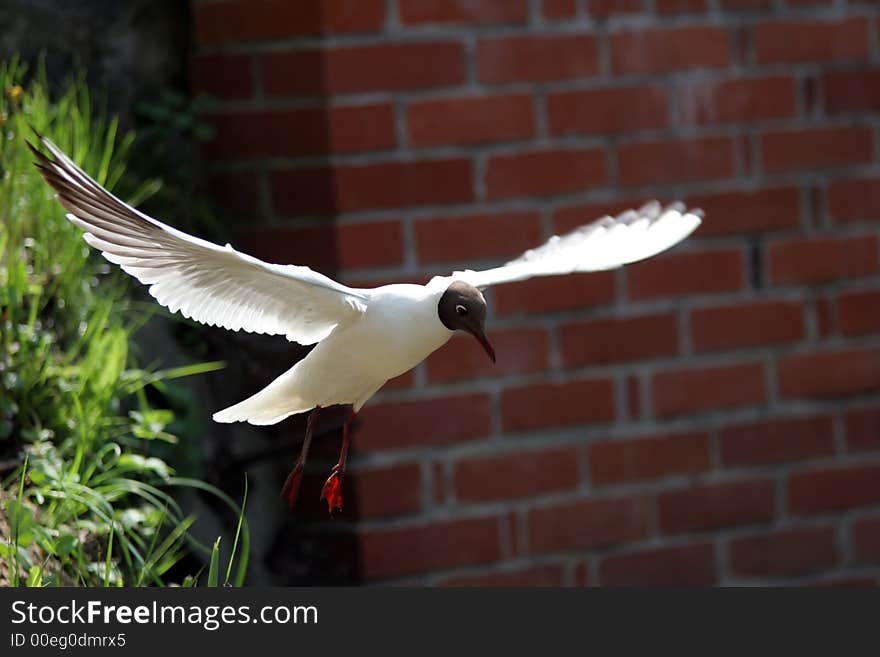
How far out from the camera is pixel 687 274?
2.36 metres

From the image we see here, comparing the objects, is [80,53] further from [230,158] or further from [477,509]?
[477,509]

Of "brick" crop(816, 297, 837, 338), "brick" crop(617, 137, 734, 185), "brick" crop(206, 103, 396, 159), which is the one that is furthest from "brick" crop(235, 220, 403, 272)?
"brick" crop(816, 297, 837, 338)

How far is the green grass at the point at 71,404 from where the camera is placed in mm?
1456

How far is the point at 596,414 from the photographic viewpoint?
2.32m

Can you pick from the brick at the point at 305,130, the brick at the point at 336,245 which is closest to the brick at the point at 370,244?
the brick at the point at 336,245

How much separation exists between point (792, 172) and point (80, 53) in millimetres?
1315

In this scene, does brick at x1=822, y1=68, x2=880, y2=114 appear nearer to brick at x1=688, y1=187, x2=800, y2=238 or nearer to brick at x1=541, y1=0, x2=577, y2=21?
brick at x1=688, y1=187, x2=800, y2=238

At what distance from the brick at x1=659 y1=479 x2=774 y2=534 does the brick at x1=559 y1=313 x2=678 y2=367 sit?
0.28 meters

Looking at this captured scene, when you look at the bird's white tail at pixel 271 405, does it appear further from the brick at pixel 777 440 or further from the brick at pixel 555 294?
the brick at pixel 777 440

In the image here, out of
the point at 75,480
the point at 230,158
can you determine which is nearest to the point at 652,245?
the point at 75,480

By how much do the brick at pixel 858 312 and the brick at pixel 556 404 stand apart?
0.51m

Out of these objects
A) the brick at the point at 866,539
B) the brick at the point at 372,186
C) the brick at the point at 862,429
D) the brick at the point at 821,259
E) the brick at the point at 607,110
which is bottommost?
the brick at the point at 866,539

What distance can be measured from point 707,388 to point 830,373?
27 cm

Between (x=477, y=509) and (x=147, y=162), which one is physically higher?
(x=147, y=162)
